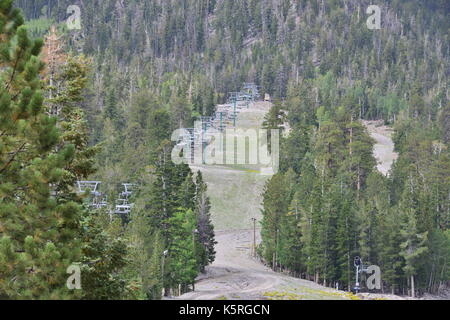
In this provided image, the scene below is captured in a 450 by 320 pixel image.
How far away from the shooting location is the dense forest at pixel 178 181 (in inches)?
583

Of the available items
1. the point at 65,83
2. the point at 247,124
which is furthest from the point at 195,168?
the point at 65,83

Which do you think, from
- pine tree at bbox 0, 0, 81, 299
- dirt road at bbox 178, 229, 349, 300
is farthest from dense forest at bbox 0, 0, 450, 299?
dirt road at bbox 178, 229, 349, 300

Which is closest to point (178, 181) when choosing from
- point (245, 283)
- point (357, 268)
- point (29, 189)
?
point (245, 283)

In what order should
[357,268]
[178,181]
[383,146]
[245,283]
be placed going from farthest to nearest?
[383,146], [178,181], [357,268], [245,283]

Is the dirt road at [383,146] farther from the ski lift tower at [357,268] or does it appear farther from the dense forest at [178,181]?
the ski lift tower at [357,268]

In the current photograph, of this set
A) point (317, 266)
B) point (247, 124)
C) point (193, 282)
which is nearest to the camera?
point (193, 282)

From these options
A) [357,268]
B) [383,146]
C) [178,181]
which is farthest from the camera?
[383,146]

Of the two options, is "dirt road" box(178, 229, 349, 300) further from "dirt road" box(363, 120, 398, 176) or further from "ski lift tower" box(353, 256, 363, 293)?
"dirt road" box(363, 120, 398, 176)

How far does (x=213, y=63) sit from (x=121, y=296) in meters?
171

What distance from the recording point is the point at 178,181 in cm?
5394

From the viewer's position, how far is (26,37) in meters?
14.8

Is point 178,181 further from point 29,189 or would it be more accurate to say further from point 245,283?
point 29,189

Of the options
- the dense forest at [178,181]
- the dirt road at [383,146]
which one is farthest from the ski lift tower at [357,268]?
the dirt road at [383,146]

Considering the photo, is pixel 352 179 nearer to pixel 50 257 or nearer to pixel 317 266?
pixel 317 266
